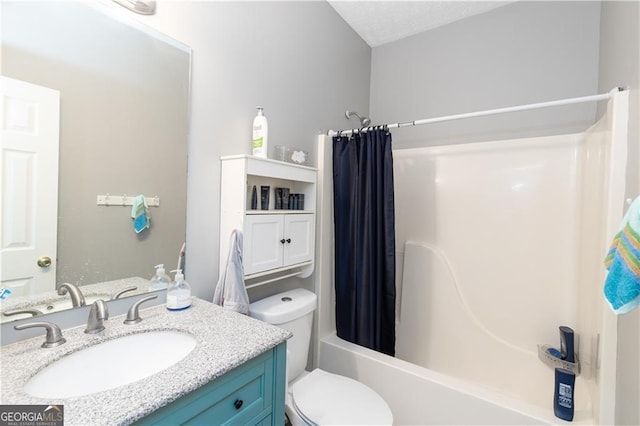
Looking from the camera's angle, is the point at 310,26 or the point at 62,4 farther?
the point at 310,26

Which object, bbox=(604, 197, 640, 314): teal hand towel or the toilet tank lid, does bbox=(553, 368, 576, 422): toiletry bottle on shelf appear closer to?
bbox=(604, 197, 640, 314): teal hand towel

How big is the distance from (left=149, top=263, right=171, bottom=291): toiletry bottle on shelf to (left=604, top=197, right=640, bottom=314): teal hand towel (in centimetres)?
130

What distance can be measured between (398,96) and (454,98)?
0.45 m

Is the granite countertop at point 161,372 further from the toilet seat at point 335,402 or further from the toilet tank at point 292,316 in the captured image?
the toilet seat at point 335,402

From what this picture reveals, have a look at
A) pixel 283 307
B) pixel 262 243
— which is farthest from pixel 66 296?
pixel 283 307

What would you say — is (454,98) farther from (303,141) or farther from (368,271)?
(368,271)

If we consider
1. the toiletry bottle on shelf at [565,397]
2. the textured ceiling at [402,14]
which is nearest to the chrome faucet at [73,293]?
the toiletry bottle on shelf at [565,397]

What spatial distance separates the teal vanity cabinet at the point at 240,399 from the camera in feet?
2.16

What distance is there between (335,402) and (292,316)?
1.31 ft

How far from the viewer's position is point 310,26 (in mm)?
1789

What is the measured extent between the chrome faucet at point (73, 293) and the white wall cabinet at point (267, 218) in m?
0.49

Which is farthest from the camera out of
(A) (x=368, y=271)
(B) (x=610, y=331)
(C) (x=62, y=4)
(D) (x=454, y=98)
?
(D) (x=454, y=98)

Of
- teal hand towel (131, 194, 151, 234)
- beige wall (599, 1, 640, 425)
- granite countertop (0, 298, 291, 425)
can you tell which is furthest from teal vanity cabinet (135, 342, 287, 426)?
beige wall (599, 1, 640, 425)

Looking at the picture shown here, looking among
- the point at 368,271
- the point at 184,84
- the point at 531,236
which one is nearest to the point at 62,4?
the point at 184,84
